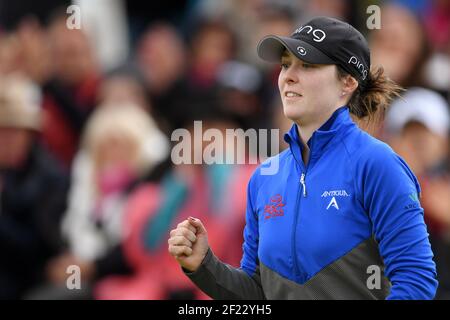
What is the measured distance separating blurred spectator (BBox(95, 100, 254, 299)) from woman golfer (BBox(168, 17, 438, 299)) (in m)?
2.12

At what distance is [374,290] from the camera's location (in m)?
3.13

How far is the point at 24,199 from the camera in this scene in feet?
23.6

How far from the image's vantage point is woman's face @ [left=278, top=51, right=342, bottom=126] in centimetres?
326

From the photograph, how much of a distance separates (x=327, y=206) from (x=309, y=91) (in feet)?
1.33

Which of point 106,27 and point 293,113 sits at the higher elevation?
point 106,27

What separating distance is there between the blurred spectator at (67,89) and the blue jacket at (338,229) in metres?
4.75

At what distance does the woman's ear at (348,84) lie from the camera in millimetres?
3334

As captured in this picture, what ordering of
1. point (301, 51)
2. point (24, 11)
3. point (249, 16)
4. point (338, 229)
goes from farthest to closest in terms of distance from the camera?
point (24, 11)
point (249, 16)
point (301, 51)
point (338, 229)

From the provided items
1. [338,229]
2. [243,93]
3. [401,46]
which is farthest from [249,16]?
[338,229]

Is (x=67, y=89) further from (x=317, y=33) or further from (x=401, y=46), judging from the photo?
(x=317, y=33)

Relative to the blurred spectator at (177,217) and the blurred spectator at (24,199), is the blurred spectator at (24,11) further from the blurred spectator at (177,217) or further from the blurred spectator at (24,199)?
the blurred spectator at (177,217)

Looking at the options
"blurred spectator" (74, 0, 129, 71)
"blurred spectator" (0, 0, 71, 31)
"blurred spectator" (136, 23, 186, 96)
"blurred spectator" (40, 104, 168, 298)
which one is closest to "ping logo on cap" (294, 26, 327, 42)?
"blurred spectator" (40, 104, 168, 298)
